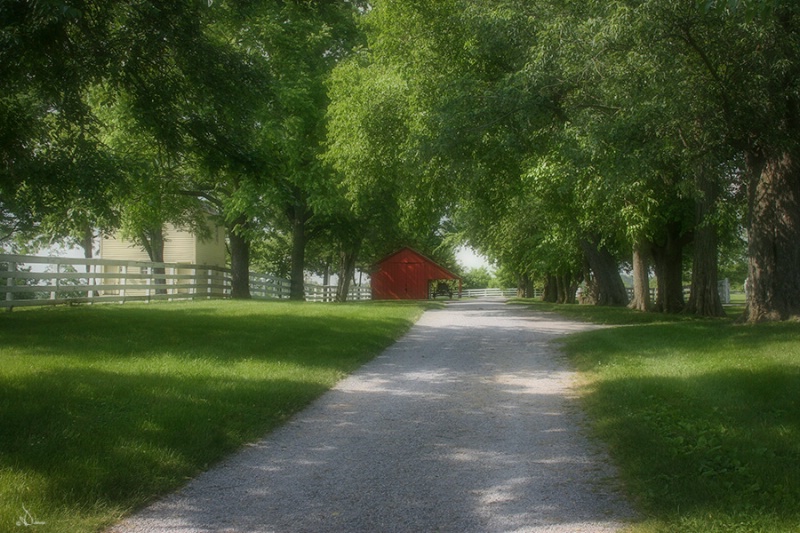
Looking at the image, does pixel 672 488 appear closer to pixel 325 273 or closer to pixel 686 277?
pixel 686 277

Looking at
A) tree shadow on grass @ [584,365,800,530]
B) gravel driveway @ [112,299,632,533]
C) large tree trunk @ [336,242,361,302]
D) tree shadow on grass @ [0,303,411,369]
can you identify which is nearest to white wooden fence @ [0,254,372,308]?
tree shadow on grass @ [0,303,411,369]

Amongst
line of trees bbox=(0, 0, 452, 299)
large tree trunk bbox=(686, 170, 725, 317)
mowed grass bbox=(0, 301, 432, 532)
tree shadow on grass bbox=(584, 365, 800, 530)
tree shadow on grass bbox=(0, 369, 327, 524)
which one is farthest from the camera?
large tree trunk bbox=(686, 170, 725, 317)

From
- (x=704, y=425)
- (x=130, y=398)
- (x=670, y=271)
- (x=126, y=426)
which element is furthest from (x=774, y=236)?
(x=126, y=426)

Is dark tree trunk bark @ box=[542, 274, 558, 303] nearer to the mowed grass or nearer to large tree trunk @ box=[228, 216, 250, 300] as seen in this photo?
large tree trunk @ box=[228, 216, 250, 300]

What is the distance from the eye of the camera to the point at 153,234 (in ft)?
131

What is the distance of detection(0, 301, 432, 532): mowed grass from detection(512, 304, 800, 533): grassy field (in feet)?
11.0

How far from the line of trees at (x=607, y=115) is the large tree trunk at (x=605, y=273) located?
569 centimetres

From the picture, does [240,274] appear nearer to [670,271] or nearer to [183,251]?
[183,251]

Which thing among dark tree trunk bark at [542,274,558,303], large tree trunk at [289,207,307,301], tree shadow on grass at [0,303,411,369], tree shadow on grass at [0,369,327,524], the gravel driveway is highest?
large tree trunk at [289,207,307,301]

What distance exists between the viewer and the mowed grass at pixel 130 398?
516cm

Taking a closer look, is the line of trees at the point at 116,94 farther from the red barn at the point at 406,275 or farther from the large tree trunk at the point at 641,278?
the red barn at the point at 406,275

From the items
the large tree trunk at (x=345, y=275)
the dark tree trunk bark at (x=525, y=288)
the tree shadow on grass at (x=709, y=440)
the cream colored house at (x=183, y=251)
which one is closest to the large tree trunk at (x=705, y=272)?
the tree shadow on grass at (x=709, y=440)

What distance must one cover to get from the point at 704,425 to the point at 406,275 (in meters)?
48.5

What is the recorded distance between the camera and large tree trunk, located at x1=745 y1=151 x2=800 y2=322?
1543cm
